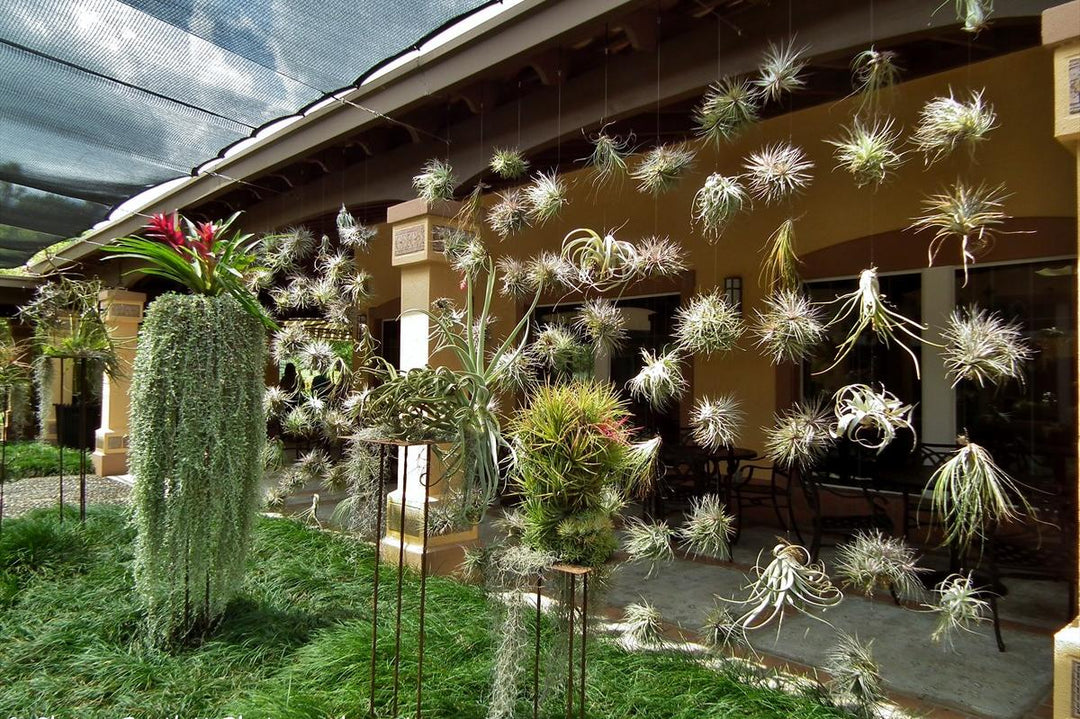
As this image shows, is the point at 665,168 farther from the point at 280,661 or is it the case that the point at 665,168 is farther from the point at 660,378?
the point at 280,661

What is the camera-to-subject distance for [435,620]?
140 inches

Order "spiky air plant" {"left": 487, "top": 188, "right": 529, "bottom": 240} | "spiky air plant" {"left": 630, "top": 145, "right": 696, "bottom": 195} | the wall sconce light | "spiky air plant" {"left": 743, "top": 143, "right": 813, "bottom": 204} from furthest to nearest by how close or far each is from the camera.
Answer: the wall sconce light
"spiky air plant" {"left": 487, "top": 188, "right": 529, "bottom": 240}
"spiky air plant" {"left": 630, "top": 145, "right": 696, "bottom": 195}
"spiky air plant" {"left": 743, "top": 143, "right": 813, "bottom": 204}

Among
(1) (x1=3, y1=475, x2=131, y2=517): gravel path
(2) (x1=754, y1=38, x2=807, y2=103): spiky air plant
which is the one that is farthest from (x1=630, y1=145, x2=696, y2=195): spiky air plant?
(1) (x1=3, y1=475, x2=131, y2=517): gravel path

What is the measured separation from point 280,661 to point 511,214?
3052 mm

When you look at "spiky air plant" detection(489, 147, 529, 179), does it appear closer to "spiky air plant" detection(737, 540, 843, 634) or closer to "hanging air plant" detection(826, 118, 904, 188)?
"hanging air plant" detection(826, 118, 904, 188)

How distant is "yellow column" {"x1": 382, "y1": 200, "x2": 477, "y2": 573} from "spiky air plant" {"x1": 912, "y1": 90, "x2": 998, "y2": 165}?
333cm

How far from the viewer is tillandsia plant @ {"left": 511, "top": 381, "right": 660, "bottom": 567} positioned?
2.38 metres

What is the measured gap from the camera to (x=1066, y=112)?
2375 millimetres

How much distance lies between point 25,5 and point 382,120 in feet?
7.74

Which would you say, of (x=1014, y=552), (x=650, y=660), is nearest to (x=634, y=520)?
(x=650, y=660)

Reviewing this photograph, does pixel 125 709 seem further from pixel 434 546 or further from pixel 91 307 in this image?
pixel 91 307

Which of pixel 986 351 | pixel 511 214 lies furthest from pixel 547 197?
pixel 986 351

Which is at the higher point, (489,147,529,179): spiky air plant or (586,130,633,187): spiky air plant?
(489,147,529,179): spiky air plant

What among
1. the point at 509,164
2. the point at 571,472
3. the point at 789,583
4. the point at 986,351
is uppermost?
the point at 509,164
